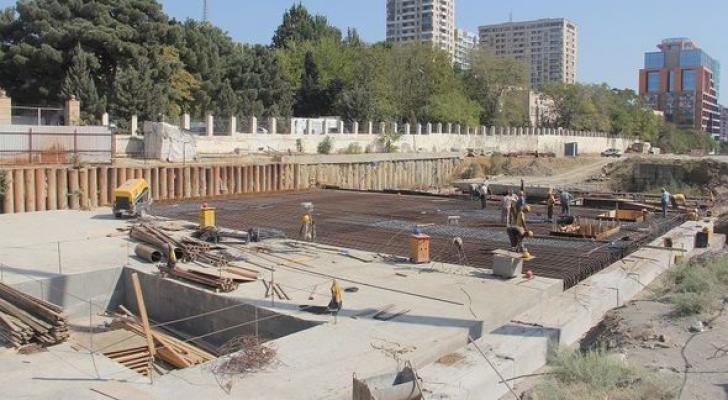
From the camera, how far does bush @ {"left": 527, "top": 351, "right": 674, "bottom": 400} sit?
771 centimetres

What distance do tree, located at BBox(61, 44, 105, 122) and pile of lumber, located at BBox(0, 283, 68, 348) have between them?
29744 mm

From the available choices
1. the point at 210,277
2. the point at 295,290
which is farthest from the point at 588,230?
the point at 210,277

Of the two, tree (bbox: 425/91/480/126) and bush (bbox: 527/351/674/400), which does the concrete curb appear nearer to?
bush (bbox: 527/351/674/400)

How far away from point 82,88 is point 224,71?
17.0 meters

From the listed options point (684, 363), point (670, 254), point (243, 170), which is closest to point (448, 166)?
point (243, 170)

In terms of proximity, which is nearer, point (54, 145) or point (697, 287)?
point (697, 287)

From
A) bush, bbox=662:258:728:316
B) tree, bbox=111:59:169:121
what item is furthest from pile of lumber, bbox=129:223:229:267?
tree, bbox=111:59:169:121

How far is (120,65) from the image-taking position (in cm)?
4344

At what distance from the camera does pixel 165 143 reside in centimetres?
3272

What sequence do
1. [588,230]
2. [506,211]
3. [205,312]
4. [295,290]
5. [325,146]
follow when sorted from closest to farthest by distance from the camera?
1. [205,312]
2. [295,290]
3. [588,230]
4. [506,211]
5. [325,146]

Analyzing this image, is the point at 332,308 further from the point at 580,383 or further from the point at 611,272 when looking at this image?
the point at 611,272

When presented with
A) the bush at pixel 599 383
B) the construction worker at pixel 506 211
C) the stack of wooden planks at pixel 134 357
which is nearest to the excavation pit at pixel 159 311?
the stack of wooden planks at pixel 134 357

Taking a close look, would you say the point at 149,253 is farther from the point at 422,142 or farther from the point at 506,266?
the point at 422,142

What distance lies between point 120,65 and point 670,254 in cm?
3640
